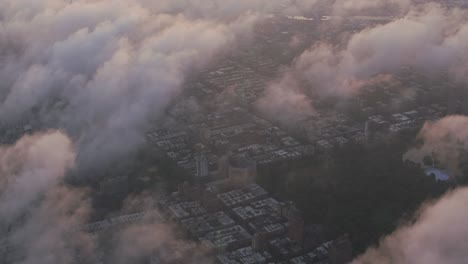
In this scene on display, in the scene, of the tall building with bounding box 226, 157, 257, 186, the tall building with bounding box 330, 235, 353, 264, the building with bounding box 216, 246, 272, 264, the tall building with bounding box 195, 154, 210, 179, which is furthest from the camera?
the tall building with bounding box 195, 154, 210, 179

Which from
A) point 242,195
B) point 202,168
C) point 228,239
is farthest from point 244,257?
point 202,168

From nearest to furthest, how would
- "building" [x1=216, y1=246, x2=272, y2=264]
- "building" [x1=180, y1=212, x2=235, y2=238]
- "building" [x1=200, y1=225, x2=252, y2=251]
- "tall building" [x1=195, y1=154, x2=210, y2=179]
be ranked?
"building" [x1=216, y1=246, x2=272, y2=264] < "building" [x1=200, y1=225, x2=252, y2=251] < "building" [x1=180, y1=212, x2=235, y2=238] < "tall building" [x1=195, y1=154, x2=210, y2=179]

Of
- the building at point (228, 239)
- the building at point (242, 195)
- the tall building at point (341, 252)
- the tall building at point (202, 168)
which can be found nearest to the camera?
the tall building at point (341, 252)

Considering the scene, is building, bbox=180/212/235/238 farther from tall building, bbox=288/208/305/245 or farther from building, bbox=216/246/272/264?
tall building, bbox=288/208/305/245

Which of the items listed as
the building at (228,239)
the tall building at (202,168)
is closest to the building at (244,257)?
the building at (228,239)

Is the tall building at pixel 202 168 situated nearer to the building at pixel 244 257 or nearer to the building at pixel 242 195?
the building at pixel 242 195

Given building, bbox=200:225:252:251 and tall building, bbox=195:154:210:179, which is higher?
tall building, bbox=195:154:210:179

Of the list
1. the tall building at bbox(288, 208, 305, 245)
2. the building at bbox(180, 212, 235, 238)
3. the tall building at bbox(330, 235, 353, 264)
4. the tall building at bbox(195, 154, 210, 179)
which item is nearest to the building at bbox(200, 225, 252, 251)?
A: the building at bbox(180, 212, 235, 238)

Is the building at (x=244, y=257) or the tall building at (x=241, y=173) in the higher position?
the tall building at (x=241, y=173)

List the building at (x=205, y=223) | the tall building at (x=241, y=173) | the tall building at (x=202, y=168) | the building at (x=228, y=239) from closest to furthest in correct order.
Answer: the building at (x=228, y=239)
the building at (x=205, y=223)
the tall building at (x=241, y=173)
the tall building at (x=202, y=168)

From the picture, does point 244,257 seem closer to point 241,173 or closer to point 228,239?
point 228,239

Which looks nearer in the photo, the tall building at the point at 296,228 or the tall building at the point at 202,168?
the tall building at the point at 296,228

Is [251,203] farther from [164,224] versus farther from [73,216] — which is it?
[73,216]
